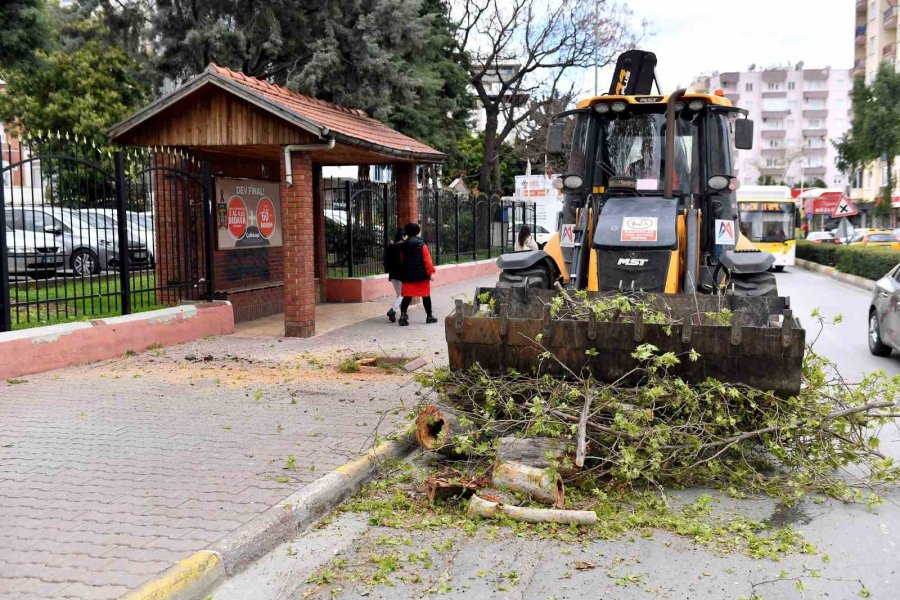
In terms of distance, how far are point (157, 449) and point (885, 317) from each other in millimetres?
9309

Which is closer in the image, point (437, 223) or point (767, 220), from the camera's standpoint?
point (437, 223)

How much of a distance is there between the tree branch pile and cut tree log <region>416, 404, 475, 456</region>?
65 mm

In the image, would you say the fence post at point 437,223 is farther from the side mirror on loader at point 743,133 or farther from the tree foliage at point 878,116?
the tree foliage at point 878,116

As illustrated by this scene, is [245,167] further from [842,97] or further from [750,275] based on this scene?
[842,97]

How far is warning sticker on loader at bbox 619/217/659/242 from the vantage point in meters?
7.51

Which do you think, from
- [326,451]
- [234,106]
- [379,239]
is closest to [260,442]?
[326,451]

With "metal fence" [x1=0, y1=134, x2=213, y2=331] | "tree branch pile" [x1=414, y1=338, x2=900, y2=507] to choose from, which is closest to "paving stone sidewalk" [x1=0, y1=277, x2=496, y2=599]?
"metal fence" [x1=0, y1=134, x2=213, y2=331]

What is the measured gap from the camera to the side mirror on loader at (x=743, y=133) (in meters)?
8.67

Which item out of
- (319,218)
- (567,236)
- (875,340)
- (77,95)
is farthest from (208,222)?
(77,95)

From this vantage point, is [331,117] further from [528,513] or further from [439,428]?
[528,513]

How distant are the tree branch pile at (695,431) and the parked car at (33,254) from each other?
20.5ft

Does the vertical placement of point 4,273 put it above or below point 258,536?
above

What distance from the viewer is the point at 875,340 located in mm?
11367

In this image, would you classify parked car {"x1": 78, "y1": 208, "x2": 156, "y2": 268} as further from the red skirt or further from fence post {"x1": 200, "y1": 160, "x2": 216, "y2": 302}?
the red skirt
